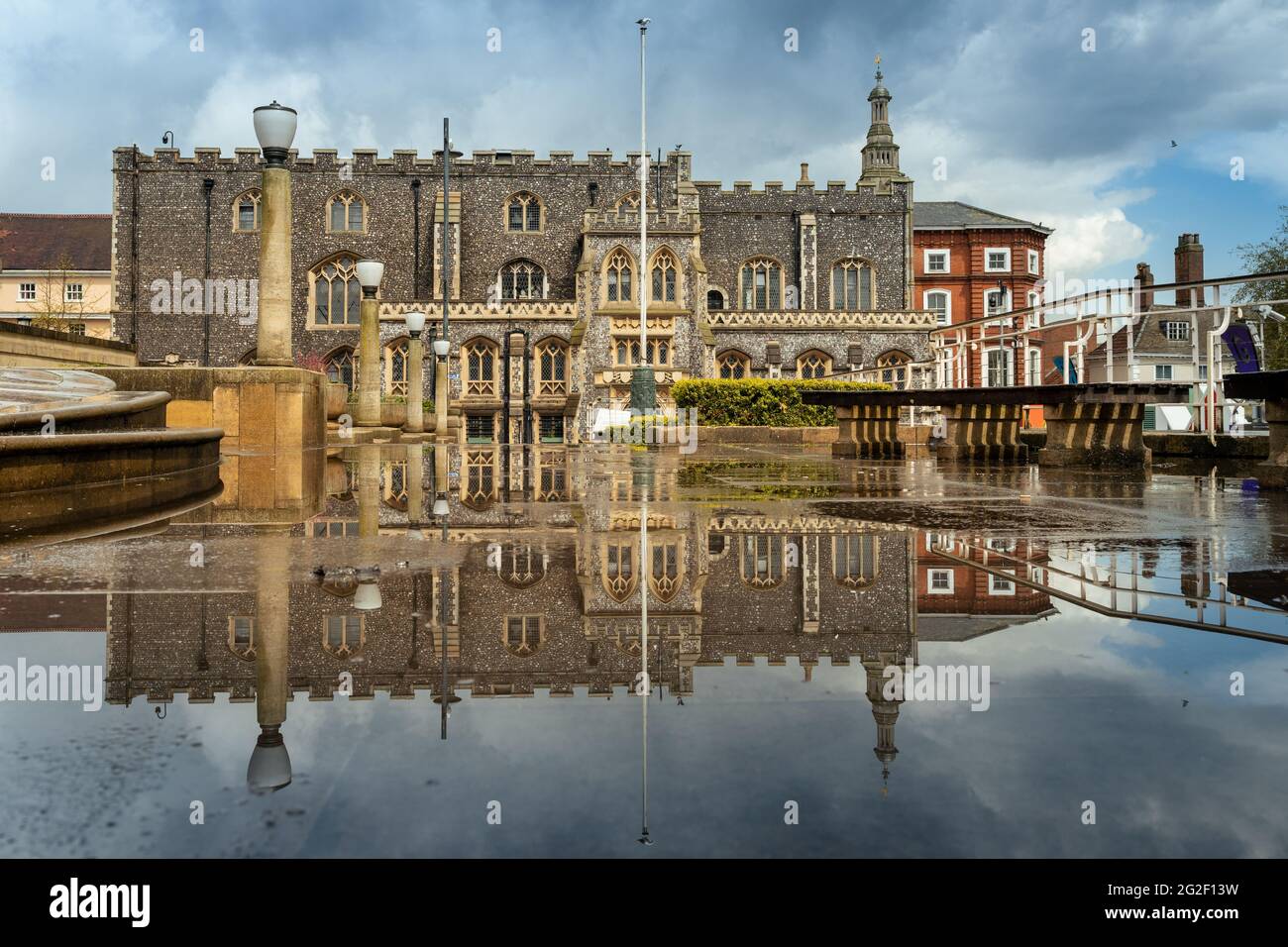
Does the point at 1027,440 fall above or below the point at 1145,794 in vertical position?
A: above

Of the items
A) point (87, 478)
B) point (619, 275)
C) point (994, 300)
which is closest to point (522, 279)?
point (619, 275)

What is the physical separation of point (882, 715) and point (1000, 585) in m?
2.10

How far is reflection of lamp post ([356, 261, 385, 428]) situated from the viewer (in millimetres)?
19922

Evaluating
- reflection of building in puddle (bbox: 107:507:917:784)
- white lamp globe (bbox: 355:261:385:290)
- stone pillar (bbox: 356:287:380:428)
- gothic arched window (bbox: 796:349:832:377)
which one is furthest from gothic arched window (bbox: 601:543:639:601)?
gothic arched window (bbox: 796:349:832:377)

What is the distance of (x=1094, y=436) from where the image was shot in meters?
13.0

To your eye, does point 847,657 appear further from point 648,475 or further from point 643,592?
point 648,475

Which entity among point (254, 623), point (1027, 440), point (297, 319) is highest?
point (297, 319)

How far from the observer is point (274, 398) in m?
12.6

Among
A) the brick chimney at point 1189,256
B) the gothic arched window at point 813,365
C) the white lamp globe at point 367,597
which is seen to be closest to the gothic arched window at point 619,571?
the white lamp globe at point 367,597

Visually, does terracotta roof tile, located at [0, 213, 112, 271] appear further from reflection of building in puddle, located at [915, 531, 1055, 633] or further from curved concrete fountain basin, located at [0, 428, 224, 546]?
reflection of building in puddle, located at [915, 531, 1055, 633]

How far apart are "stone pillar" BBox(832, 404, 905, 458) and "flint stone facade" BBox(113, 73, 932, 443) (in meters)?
26.9

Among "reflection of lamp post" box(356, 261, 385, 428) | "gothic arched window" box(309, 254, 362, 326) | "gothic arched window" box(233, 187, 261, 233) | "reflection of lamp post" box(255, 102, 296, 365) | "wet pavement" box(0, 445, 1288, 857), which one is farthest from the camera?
"gothic arched window" box(233, 187, 261, 233)
